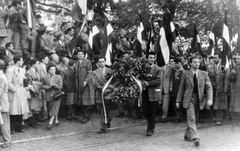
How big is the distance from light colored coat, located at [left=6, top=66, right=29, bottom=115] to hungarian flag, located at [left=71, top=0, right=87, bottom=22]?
3172 mm

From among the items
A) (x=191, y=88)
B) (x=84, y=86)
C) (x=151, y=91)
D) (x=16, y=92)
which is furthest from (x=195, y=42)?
(x=16, y=92)

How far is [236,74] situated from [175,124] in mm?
2503

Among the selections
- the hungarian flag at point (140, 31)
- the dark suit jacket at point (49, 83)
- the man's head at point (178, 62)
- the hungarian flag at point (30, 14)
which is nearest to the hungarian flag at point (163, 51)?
the man's head at point (178, 62)

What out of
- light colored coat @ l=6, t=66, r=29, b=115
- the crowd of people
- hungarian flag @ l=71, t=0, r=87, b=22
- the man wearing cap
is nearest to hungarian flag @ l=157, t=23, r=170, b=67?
the crowd of people

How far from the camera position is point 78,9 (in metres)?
10.6

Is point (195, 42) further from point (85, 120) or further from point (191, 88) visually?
point (85, 120)

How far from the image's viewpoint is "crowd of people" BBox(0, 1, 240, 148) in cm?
770

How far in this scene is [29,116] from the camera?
8898 mm

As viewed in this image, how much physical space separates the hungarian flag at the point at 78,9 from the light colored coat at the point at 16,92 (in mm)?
3172

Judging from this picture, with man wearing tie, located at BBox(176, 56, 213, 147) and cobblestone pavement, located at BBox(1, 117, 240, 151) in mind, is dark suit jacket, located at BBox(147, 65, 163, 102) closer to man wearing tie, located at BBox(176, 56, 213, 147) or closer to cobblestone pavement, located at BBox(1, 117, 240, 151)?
man wearing tie, located at BBox(176, 56, 213, 147)

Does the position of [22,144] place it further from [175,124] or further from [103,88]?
[175,124]

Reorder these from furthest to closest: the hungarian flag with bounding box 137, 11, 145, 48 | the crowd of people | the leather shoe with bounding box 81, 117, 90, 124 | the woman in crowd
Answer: the hungarian flag with bounding box 137, 11, 145, 48 < the leather shoe with bounding box 81, 117, 90, 124 < the woman in crowd < the crowd of people

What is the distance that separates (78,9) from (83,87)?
284 centimetres

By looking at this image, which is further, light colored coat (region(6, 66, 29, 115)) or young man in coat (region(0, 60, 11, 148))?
light colored coat (region(6, 66, 29, 115))
